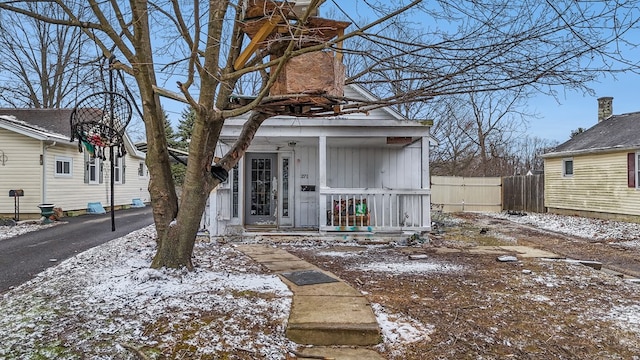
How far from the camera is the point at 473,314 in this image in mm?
3654

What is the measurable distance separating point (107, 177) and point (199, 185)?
15.3m

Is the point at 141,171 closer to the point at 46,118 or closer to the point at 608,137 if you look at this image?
the point at 46,118

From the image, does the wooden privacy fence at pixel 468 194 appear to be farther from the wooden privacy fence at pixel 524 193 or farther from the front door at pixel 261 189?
the front door at pixel 261 189

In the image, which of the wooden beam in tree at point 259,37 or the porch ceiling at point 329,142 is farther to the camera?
the porch ceiling at point 329,142

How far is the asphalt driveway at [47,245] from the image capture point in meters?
6.12

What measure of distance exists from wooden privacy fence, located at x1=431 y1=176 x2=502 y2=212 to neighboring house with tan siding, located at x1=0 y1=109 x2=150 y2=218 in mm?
14792

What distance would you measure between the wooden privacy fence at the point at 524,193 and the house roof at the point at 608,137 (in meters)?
1.52

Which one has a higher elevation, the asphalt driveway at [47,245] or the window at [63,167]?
the window at [63,167]

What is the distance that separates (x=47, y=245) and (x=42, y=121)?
8908 millimetres

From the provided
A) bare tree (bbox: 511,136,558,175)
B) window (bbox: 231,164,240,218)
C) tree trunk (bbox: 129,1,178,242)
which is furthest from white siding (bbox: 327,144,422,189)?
bare tree (bbox: 511,136,558,175)

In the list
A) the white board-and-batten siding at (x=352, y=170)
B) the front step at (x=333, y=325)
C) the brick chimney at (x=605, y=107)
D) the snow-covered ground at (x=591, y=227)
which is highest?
the brick chimney at (x=605, y=107)

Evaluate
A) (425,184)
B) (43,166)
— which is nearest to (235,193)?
(425,184)

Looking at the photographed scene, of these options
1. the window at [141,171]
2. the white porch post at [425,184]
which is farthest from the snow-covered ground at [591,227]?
the window at [141,171]

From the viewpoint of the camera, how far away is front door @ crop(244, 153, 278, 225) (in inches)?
381
